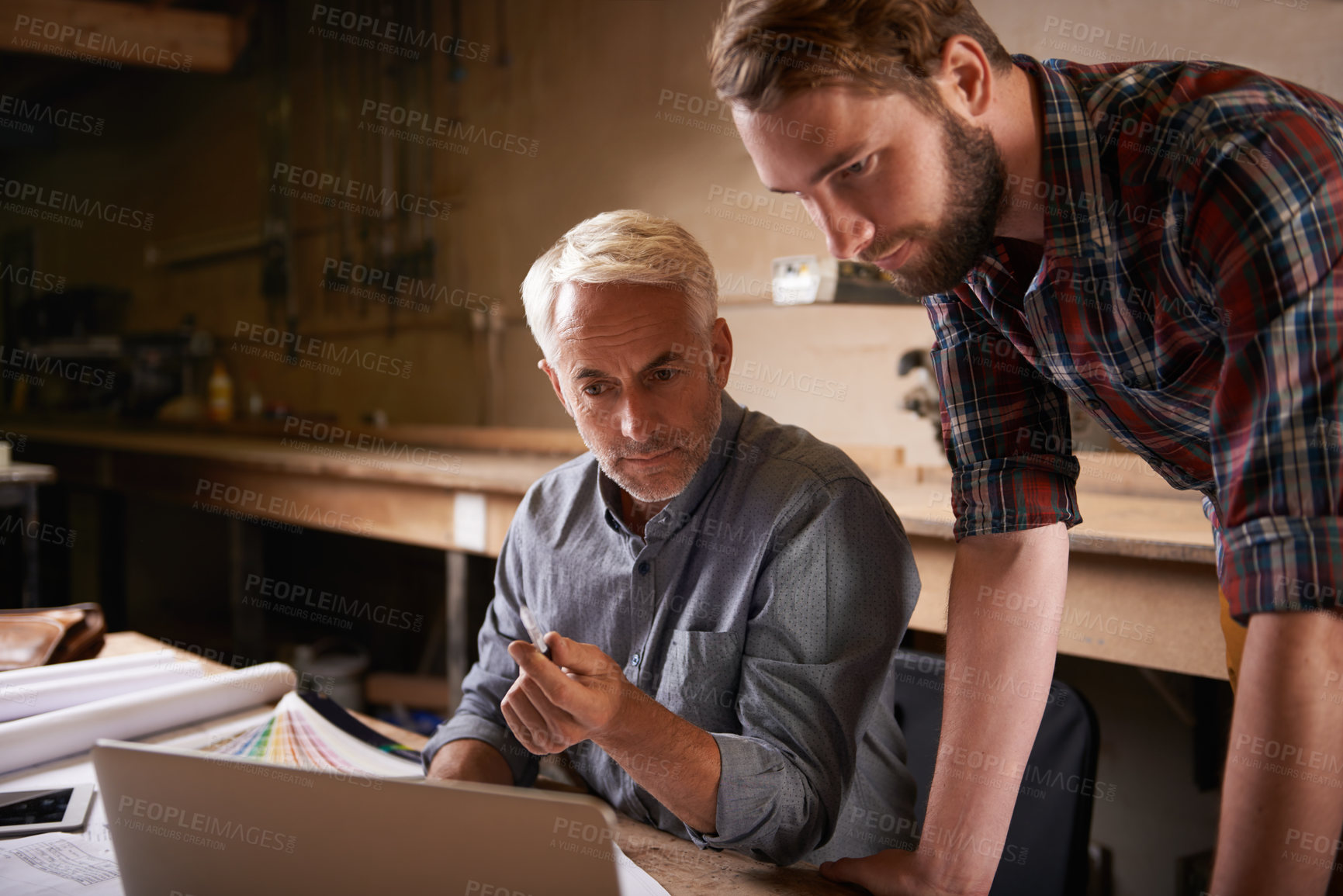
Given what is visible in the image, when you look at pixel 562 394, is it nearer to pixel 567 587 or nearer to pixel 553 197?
pixel 567 587

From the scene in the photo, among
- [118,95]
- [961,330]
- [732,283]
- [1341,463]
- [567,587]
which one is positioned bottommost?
[567,587]

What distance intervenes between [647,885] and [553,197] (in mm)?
3058

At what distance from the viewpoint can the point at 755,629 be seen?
110 cm

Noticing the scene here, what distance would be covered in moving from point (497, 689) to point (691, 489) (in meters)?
0.38

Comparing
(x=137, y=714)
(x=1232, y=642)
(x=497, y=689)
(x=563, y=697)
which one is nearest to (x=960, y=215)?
(x=563, y=697)

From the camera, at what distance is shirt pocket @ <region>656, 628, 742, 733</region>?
43.8 inches

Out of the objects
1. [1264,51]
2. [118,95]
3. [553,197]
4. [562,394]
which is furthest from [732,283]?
[118,95]

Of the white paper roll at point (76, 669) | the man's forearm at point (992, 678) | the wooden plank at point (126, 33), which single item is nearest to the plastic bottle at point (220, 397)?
the wooden plank at point (126, 33)

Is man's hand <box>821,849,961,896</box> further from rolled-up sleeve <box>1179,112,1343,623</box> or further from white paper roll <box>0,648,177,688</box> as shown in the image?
white paper roll <box>0,648,177,688</box>

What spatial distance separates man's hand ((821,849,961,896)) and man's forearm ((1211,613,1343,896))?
0.30 meters

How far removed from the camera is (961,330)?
43.6 inches

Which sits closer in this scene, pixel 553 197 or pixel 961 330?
pixel 961 330

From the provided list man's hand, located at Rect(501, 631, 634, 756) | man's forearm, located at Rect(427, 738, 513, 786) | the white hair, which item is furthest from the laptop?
the white hair

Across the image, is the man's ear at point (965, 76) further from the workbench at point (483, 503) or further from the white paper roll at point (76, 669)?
the white paper roll at point (76, 669)
